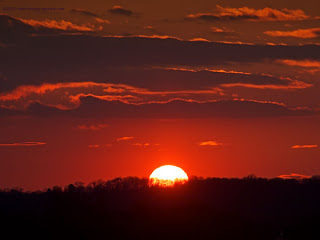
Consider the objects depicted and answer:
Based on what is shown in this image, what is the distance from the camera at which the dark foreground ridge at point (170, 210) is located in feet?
219

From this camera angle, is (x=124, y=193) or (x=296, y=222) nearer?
(x=296, y=222)

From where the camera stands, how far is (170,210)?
7088 cm

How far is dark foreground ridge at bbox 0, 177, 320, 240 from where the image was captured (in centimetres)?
6669

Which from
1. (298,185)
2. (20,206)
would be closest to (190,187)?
(298,185)

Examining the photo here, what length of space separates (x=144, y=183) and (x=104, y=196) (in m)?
3.61

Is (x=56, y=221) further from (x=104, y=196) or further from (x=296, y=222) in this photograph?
(x=296, y=222)

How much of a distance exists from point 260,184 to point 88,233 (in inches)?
681

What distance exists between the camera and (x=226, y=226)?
68.4 m

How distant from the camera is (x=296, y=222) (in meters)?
69.1

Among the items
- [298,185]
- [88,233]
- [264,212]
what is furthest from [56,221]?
[298,185]

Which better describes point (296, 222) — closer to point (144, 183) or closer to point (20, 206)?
point (144, 183)

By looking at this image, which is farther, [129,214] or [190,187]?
[190,187]

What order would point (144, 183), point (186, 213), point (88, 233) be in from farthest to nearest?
1. point (144, 183)
2. point (186, 213)
3. point (88, 233)

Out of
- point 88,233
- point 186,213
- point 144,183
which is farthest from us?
point 144,183
